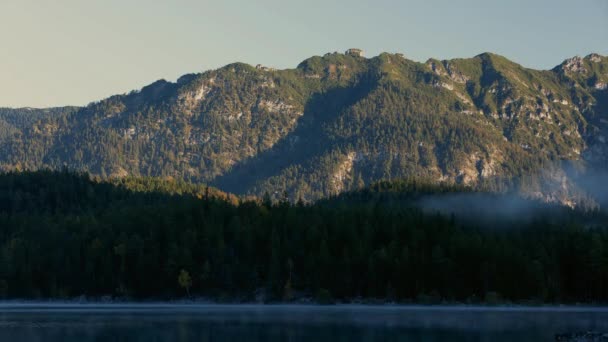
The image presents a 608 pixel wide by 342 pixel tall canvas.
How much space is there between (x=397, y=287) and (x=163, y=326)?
76.2 metres

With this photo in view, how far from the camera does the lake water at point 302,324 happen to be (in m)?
110

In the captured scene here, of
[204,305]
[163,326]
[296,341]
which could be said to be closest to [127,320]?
[163,326]

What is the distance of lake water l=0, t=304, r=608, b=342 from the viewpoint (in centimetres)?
11012

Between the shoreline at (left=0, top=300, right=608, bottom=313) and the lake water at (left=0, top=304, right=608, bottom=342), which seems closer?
the lake water at (left=0, top=304, right=608, bottom=342)

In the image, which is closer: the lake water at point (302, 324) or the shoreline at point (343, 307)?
the lake water at point (302, 324)

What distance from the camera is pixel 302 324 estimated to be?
130125 mm

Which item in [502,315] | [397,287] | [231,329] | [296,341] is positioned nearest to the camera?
[296,341]

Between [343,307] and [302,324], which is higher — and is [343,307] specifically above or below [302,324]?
above

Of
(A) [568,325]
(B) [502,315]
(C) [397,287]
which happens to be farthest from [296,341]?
(C) [397,287]

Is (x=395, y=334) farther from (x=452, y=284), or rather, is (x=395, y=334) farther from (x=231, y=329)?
(x=452, y=284)

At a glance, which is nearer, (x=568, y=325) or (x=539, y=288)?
→ (x=568, y=325)

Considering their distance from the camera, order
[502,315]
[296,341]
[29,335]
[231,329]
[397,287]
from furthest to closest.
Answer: [397,287]
[502,315]
[231,329]
[29,335]
[296,341]

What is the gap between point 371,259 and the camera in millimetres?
197250

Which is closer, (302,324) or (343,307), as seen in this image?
(302,324)
